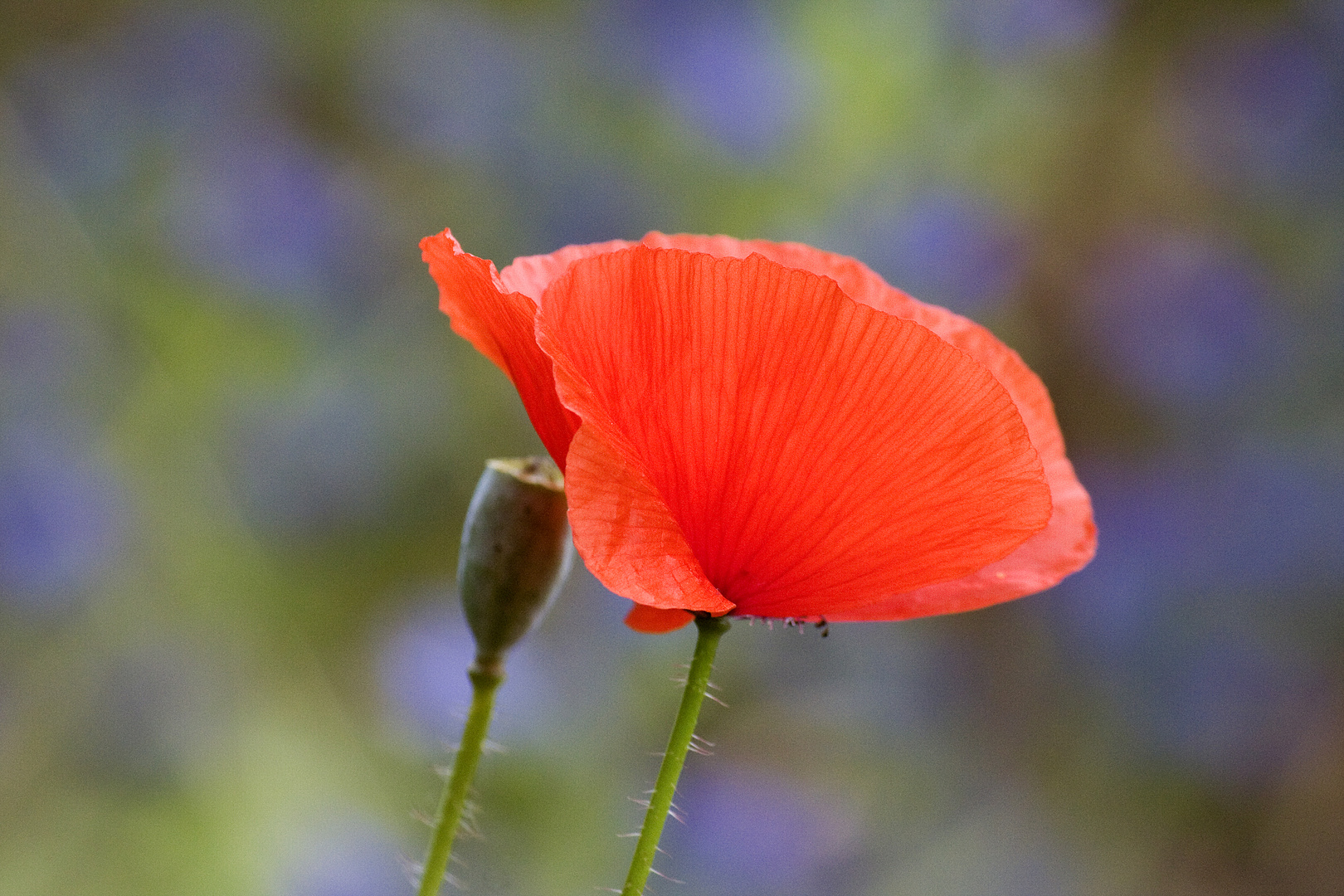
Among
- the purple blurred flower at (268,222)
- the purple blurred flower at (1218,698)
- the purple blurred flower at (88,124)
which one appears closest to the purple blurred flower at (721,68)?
the purple blurred flower at (268,222)

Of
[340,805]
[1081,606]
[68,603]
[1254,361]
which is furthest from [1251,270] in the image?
[68,603]

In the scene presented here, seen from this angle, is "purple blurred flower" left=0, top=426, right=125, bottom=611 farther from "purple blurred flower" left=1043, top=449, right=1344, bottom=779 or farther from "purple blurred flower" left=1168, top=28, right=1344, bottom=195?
"purple blurred flower" left=1168, top=28, right=1344, bottom=195

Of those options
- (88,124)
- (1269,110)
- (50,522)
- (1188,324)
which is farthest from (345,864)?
(1269,110)

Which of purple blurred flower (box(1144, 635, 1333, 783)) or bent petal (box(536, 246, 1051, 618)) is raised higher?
purple blurred flower (box(1144, 635, 1333, 783))

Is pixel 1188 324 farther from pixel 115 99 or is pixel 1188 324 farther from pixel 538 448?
pixel 115 99

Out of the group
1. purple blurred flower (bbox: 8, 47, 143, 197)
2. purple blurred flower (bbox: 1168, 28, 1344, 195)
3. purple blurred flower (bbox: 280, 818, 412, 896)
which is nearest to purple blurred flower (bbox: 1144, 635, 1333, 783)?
purple blurred flower (bbox: 1168, 28, 1344, 195)

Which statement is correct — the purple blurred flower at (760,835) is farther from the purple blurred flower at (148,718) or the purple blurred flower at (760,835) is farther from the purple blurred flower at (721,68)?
the purple blurred flower at (721,68)
